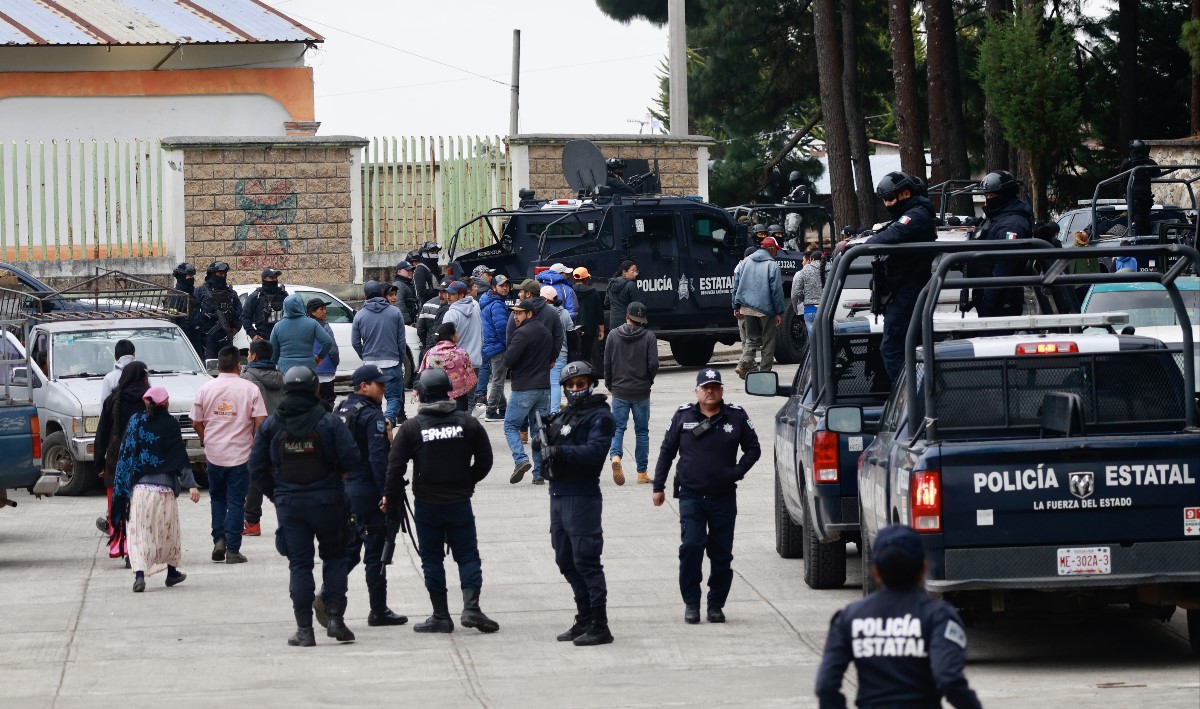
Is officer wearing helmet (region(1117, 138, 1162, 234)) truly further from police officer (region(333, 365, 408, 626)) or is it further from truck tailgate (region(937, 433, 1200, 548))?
truck tailgate (region(937, 433, 1200, 548))

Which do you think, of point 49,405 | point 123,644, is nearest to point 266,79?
point 49,405

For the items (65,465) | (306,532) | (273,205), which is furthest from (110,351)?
(273,205)

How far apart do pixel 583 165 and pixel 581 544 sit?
1821 centimetres

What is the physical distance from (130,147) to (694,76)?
18457mm

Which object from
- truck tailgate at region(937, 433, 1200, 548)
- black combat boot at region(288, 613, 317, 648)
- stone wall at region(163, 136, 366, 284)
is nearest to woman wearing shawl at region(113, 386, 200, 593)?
black combat boot at region(288, 613, 317, 648)

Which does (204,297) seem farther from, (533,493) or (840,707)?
(840,707)

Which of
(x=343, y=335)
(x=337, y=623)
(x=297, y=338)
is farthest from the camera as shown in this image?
(x=343, y=335)

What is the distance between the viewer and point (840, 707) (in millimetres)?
5414

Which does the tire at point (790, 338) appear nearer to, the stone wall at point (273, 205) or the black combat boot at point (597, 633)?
the stone wall at point (273, 205)

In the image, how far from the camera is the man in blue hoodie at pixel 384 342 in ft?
61.2

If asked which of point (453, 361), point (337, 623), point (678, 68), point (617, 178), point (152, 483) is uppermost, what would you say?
point (678, 68)

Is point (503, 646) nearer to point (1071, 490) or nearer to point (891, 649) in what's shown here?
point (1071, 490)

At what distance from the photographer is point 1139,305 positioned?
605 inches

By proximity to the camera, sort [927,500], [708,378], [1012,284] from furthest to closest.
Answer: [708,378]
[1012,284]
[927,500]
